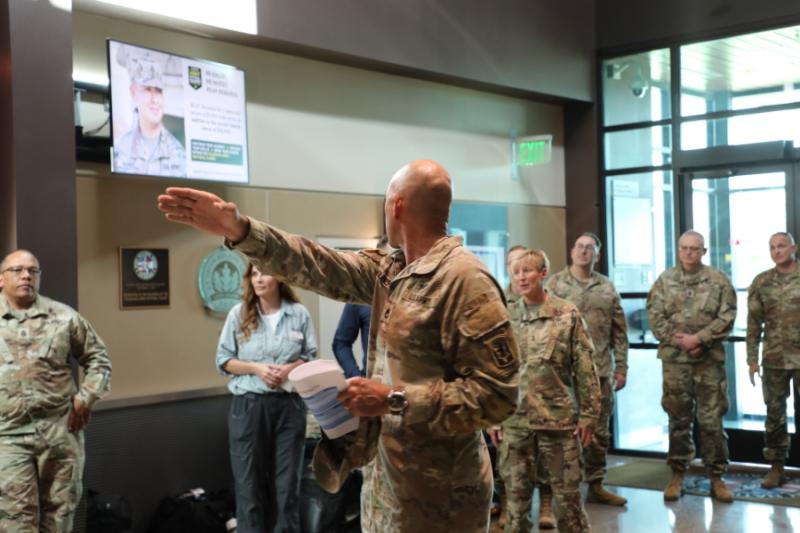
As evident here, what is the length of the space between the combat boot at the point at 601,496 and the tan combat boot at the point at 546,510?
59cm

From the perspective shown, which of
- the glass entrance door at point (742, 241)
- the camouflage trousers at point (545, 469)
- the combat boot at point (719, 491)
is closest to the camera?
the camouflage trousers at point (545, 469)

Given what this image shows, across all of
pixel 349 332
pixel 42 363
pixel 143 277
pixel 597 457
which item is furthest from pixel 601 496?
pixel 42 363

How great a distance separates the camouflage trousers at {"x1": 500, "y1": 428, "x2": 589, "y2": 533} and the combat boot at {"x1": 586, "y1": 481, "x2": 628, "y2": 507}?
1.92 meters

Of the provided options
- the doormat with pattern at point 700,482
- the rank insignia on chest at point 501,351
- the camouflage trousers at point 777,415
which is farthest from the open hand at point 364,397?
the camouflage trousers at point 777,415

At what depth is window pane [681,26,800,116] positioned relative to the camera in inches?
313

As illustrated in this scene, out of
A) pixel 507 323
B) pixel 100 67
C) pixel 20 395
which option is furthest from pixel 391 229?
pixel 100 67

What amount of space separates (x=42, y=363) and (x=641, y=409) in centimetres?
572

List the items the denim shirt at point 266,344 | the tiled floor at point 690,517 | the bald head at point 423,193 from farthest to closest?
the tiled floor at point 690,517 < the denim shirt at point 266,344 < the bald head at point 423,193

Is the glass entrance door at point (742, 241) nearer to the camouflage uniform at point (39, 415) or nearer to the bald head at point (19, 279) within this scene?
the camouflage uniform at point (39, 415)

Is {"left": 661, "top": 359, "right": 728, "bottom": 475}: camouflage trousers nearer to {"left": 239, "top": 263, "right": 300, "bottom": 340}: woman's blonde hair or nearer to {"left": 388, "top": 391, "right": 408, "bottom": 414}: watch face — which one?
{"left": 239, "top": 263, "right": 300, "bottom": 340}: woman's blonde hair

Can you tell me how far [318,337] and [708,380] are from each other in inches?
110

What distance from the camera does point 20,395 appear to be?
4.52m

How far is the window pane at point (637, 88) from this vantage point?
864 cm

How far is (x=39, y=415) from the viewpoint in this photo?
15.0 ft
